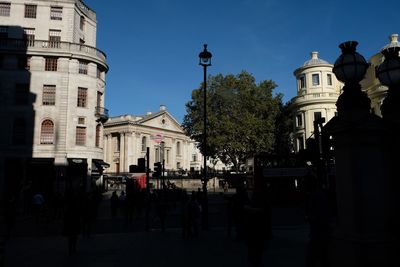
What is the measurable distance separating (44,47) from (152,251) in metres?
28.6

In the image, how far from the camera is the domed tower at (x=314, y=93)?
43344 mm

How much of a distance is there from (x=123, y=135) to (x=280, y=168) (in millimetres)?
47740

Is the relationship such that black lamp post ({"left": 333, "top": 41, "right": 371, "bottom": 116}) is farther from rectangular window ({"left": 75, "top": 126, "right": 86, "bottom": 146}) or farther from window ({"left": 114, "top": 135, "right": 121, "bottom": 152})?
window ({"left": 114, "top": 135, "right": 121, "bottom": 152})

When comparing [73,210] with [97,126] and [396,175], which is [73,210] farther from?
[97,126]

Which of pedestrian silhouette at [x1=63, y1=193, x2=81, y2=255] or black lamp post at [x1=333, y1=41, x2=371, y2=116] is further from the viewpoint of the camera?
pedestrian silhouette at [x1=63, y1=193, x2=81, y2=255]

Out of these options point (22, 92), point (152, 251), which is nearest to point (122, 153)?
point (22, 92)

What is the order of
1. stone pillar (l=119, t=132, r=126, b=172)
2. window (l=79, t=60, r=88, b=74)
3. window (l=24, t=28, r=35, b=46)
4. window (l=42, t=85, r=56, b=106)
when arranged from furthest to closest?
stone pillar (l=119, t=132, r=126, b=172)
window (l=79, t=60, r=88, b=74)
window (l=24, t=28, r=35, b=46)
window (l=42, t=85, r=56, b=106)

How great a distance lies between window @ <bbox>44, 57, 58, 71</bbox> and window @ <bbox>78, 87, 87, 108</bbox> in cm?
294

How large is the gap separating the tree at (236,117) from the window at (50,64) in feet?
62.0

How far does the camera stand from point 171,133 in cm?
8162

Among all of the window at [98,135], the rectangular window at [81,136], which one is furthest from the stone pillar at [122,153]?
the rectangular window at [81,136]

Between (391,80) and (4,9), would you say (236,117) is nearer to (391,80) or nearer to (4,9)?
(4,9)

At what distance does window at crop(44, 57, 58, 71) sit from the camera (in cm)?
3312

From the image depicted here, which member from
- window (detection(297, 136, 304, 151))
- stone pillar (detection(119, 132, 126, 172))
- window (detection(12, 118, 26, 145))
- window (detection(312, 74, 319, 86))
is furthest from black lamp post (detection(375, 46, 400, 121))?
stone pillar (detection(119, 132, 126, 172))
